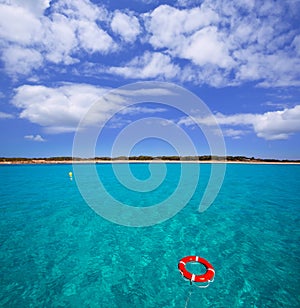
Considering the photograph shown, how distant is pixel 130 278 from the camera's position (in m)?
7.57

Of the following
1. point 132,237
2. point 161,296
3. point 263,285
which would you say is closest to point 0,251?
point 132,237

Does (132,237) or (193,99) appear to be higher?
(193,99)

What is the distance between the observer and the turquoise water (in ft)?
21.6

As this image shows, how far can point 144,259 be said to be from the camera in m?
8.91

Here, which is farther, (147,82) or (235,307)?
(147,82)

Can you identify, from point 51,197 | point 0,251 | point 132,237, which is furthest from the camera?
point 51,197

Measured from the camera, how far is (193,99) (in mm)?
14727

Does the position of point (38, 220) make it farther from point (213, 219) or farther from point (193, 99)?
point (193, 99)

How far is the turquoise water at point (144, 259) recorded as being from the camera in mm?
6586

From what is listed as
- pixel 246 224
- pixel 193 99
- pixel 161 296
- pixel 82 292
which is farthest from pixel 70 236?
pixel 193 99

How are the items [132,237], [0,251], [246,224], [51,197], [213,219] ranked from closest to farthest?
[0,251] → [132,237] → [246,224] → [213,219] → [51,197]

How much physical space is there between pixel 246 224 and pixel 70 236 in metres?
10.5

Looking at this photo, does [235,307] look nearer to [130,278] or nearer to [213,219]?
[130,278]

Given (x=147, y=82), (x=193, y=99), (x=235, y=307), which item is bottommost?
(x=235, y=307)
